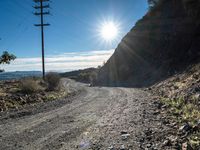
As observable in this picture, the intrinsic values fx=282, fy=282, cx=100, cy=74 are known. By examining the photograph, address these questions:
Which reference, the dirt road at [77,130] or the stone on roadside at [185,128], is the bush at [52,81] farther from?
the stone on roadside at [185,128]

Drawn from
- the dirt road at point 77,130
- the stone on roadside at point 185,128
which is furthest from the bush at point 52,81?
the stone on roadside at point 185,128

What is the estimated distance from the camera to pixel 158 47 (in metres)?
51.1

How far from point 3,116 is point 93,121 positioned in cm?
539

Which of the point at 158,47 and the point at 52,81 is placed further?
the point at 158,47

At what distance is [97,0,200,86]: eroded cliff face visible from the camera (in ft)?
135

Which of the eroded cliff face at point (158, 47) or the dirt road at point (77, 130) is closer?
the dirt road at point (77, 130)

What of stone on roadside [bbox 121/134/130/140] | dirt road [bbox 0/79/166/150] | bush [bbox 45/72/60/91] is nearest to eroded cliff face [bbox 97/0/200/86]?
bush [bbox 45/72/60/91]

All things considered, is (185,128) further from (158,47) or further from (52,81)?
(158,47)

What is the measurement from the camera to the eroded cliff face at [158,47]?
41.1 m

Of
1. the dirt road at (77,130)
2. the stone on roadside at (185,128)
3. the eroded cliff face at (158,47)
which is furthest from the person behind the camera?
the eroded cliff face at (158,47)

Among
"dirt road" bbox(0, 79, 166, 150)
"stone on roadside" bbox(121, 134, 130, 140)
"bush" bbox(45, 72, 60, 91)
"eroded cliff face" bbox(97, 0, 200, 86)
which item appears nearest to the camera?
"dirt road" bbox(0, 79, 166, 150)

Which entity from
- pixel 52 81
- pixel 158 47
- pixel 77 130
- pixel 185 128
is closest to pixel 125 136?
pixel 185 128

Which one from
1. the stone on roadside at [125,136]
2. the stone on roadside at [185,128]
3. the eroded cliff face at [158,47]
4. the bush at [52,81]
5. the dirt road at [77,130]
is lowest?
the dirt road at [77,130]

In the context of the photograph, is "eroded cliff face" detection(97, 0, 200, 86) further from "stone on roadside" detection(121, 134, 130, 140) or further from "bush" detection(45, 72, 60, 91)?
"stone on roadside" detection(121, 134, 130, 140)
